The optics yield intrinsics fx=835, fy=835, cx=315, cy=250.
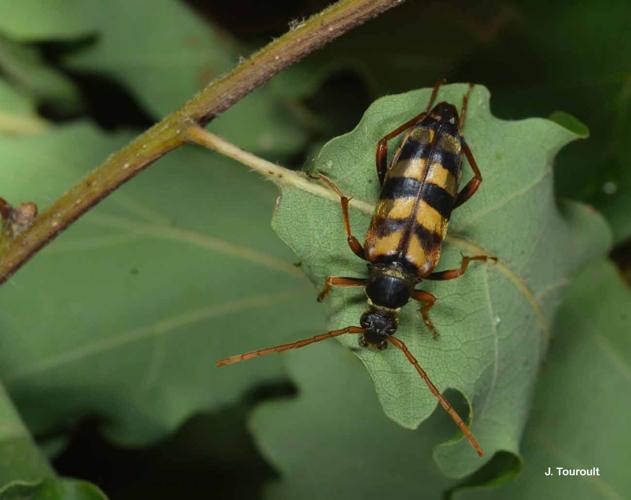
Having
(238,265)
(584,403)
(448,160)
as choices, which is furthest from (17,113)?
(584,403)

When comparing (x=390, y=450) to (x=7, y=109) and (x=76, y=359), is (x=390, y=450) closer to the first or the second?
(x=76, y=359)

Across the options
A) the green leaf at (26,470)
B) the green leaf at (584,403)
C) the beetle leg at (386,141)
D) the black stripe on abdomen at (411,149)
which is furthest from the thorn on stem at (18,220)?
the green leaf at (584,403)

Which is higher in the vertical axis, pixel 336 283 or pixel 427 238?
pixel 427 238

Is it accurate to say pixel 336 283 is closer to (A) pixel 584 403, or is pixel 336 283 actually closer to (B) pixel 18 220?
(B) pixel 18 220

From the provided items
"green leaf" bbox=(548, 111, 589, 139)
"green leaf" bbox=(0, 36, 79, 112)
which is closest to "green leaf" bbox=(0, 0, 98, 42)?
"green leaf" bbox=(0, 36, 79, 112)

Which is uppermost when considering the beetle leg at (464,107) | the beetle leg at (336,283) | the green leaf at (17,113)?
the green leaf at (17,113)

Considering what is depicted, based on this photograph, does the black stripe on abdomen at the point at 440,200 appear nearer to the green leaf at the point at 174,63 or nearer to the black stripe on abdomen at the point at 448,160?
the black stripe on abdomen at the point at 448,160
